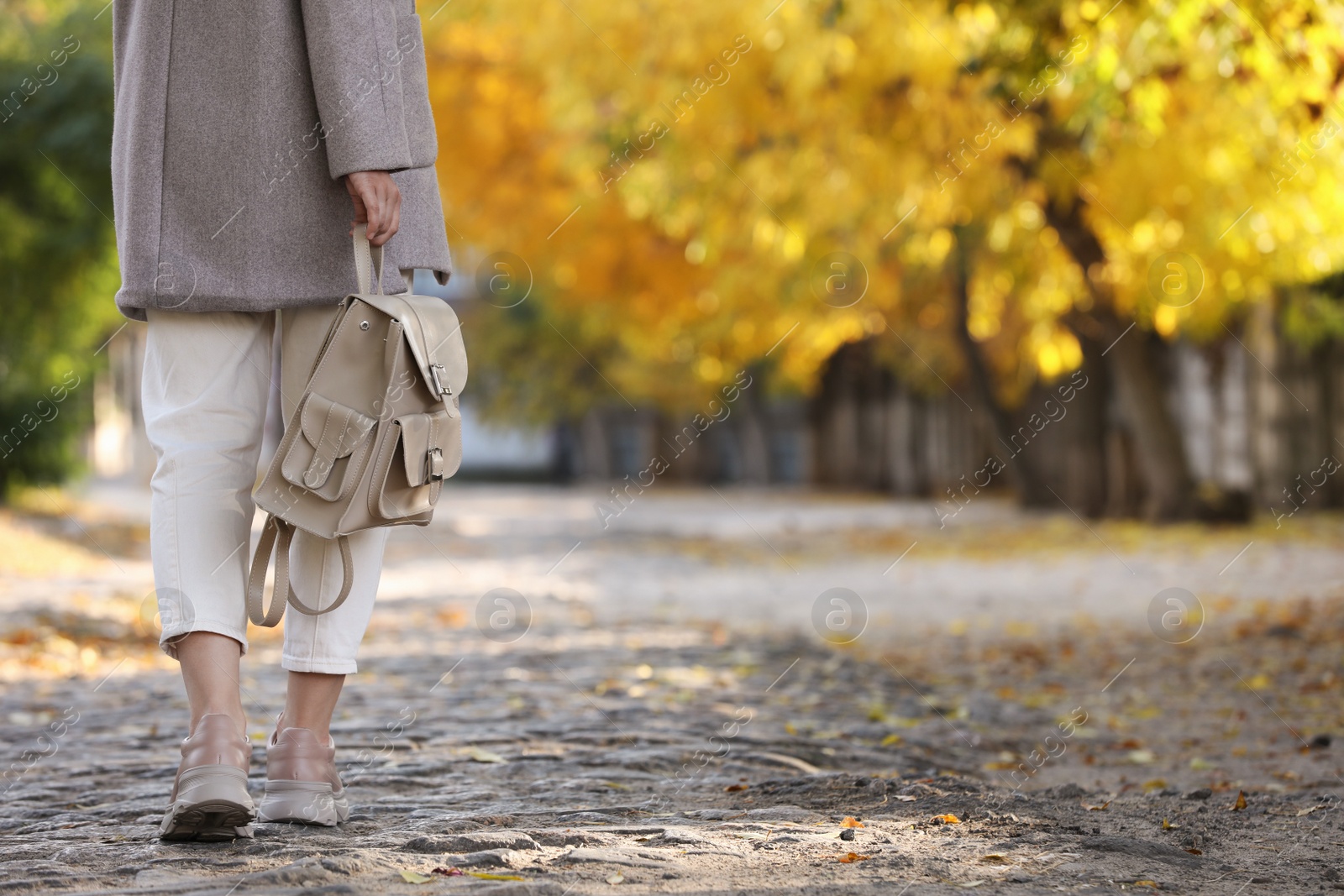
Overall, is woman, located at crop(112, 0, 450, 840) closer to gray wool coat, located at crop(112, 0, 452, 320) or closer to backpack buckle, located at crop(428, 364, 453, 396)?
gray wool coat, located at crop(112, 0, 452, 320)

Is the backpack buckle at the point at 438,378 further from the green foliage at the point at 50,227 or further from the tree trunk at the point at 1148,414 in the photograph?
the tree trunk at the point at 1148,414

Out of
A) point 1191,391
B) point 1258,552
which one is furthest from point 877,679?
point 1191,391

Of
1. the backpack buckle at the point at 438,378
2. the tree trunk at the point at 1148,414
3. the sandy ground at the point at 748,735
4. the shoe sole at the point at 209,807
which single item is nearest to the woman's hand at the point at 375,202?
the backpack buckle at the point at 438,378

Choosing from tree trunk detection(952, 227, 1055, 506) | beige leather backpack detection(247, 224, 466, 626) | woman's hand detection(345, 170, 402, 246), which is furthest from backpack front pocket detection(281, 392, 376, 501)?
tree trunk detection(952, 227, 1055, 506)

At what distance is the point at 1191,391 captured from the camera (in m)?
18.0

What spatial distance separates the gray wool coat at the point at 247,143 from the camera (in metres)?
2.93

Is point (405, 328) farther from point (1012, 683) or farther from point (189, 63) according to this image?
point (1012, 683)

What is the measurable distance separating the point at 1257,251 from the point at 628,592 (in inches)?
219

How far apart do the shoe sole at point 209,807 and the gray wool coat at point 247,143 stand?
868mm

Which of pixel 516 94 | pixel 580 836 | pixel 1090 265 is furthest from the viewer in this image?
pixel 516 94

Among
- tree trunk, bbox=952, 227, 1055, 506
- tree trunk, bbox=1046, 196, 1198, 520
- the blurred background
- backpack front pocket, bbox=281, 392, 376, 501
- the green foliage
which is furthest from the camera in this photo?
tree trunk, bbox=952, 227, 1055, 506

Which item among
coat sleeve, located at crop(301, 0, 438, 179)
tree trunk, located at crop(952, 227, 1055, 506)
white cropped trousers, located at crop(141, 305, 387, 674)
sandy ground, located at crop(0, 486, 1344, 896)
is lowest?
sandy ground, located at crop(0, 486, 1344, 896)

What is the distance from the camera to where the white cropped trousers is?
2918mm

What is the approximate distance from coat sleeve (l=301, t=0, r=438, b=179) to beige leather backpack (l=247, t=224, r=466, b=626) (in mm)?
158
